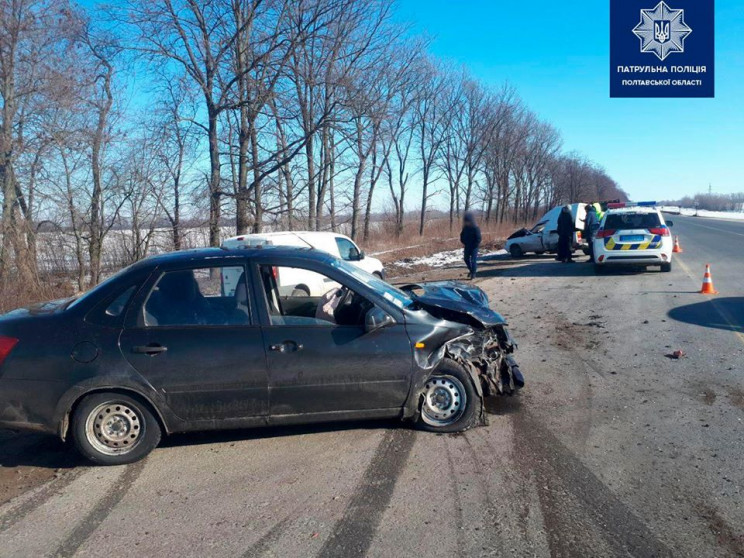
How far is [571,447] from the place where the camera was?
4.69 meters

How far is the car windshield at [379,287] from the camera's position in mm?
5116

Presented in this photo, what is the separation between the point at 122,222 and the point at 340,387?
684 inches

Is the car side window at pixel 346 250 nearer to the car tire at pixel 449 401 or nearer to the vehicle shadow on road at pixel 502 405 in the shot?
the vehicle shadow on road at pixel 502 405

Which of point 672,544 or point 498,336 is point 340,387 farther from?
point 672,544

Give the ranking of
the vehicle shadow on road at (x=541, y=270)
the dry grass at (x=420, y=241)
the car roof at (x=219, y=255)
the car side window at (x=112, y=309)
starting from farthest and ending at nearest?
the dry grass at (x=420, y=241) → the vehicle shadow on road at (x=541, y=270) → the car roof at (x=219, y=255) → the car side window at (x=112, y=309)

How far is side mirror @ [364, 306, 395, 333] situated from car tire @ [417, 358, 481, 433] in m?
0.59

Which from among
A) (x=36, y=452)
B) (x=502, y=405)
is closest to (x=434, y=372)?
(x=502, y=405)

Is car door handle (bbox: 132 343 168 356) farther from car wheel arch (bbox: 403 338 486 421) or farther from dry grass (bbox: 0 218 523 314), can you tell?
dry grass (bbox: 0 218 523 314)

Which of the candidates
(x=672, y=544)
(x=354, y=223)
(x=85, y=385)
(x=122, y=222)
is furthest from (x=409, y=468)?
(x=354, y=223)

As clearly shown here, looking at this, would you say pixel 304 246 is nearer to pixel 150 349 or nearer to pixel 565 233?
pixel 150 349

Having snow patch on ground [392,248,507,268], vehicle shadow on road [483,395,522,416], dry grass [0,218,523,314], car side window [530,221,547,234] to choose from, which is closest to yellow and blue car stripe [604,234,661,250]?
dry grass [0,218,523,314]

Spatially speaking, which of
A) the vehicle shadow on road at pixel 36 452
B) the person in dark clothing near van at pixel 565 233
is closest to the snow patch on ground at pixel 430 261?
the person in dark clothing near van at pixel 565 233

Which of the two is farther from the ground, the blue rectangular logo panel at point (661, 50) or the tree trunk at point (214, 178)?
the blue rectangular logo panel at point (661, 50)

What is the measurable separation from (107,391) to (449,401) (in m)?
2.69
